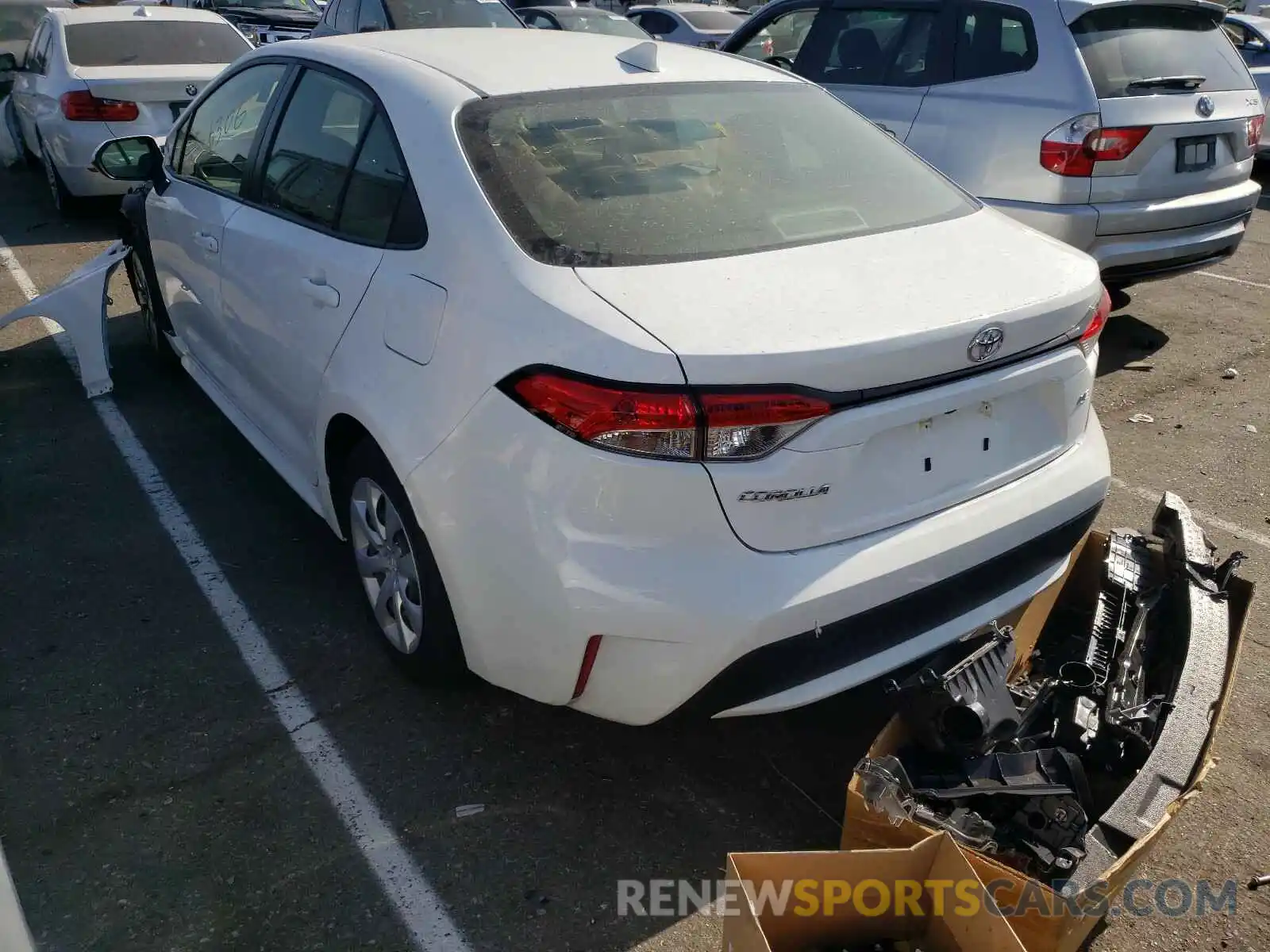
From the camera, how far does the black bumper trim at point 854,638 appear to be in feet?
7.62

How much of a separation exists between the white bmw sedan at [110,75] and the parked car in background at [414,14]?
171cm

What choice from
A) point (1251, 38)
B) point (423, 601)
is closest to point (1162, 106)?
point (423, 601)

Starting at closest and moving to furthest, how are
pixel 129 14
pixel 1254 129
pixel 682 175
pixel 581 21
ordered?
pixel 682 175, pixel 1254 129, pixel 129 14, pixel 581 21

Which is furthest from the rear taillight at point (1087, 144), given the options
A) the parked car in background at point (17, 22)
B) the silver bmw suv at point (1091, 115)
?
the parked car in background at point (17, 22)

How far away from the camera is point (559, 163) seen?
2.81m

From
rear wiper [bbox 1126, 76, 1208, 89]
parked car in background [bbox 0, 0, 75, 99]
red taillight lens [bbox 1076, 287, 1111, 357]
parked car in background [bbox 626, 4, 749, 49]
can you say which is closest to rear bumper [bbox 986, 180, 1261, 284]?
rear wiper [bbox 1126, 76, 1208, 89]

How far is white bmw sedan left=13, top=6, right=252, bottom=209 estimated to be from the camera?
797 cm

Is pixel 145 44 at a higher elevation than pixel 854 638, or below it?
higher

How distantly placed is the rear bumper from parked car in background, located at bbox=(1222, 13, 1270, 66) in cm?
697

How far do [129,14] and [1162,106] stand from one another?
761 centimetres

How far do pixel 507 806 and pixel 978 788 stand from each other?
1167 mm

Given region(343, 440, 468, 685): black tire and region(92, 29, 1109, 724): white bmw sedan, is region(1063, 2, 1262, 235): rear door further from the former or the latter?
region(343, 440, 468, 685): black tire

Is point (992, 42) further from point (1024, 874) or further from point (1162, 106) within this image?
point (1024, 874)

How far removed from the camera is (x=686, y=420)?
7.12 feet
